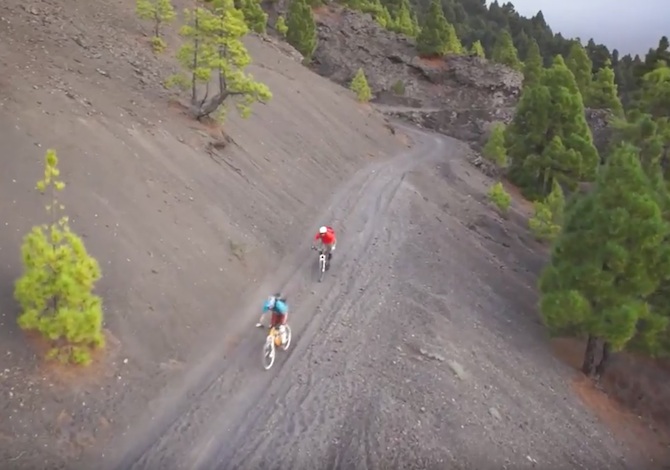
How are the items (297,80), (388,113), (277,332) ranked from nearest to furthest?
(277,332), (297,80), (388,113)

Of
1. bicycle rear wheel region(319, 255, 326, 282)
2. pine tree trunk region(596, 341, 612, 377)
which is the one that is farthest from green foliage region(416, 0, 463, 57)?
pine tree trunk region(596, 341, 612, 377)

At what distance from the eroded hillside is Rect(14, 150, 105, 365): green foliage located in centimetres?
61

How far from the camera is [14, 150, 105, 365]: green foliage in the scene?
37.6 feet

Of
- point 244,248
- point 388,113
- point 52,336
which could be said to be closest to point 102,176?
point 244,248

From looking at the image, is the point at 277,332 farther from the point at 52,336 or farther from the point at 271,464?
the point at 52,336

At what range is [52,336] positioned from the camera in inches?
454

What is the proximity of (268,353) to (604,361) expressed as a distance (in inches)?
448

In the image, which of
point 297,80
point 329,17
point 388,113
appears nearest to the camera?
point 297,80

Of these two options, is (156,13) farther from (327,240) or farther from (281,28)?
(281,28)

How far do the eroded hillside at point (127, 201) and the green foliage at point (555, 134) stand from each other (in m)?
11.6

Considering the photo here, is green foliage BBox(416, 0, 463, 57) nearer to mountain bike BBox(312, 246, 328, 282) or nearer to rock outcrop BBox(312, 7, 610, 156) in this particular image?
rock outcrop BBox(312, 7, 610, 156)

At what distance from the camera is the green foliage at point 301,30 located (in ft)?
182

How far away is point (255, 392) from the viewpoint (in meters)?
13.2

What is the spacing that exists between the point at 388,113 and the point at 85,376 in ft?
153
